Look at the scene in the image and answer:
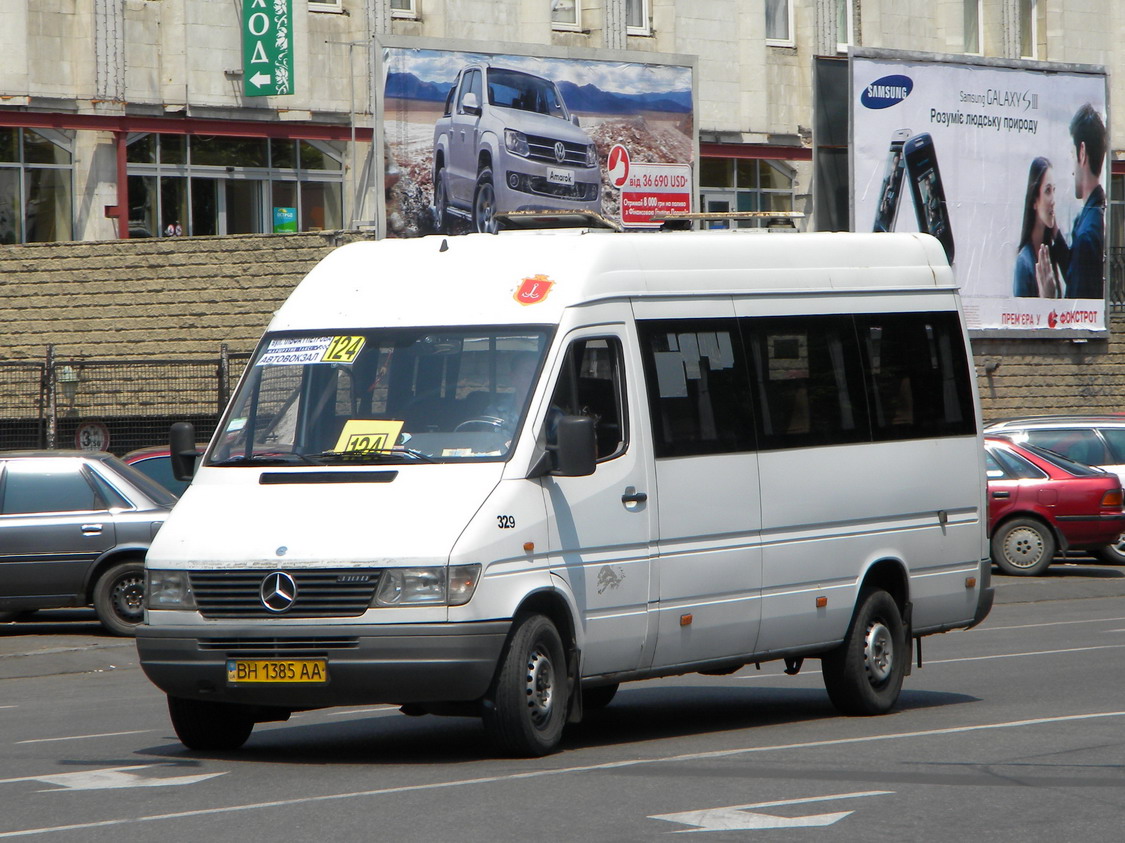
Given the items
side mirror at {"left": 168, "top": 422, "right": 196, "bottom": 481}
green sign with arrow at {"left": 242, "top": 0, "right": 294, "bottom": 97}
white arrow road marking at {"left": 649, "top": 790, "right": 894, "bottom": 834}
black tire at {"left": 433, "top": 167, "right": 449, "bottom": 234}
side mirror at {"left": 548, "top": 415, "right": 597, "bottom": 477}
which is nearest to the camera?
white arrow road marking at {"left": 649, "top": 790, "right": 894, "bottom": 834}

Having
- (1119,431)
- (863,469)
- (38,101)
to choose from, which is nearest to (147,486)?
(863,469)

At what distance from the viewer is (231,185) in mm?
32438

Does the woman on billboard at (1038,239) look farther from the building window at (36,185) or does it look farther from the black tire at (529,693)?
the black tire at (529,693)

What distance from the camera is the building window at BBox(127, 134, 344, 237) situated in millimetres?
31594

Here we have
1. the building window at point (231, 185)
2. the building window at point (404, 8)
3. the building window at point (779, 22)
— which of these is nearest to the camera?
the building window at point (231, 185)

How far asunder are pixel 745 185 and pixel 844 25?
13.0 feet

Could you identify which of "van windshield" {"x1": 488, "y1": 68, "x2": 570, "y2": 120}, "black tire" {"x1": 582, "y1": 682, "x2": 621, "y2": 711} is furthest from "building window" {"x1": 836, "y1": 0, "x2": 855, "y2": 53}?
"black tire" {"x1": 582, "y1": 682, "x2": 621, "y2": 711}

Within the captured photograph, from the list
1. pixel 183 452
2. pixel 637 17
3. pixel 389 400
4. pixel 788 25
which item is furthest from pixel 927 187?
pixel 389 400

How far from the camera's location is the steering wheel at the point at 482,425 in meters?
9.30

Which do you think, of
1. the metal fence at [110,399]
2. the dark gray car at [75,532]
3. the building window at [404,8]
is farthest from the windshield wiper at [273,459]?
the building window at [404,8]

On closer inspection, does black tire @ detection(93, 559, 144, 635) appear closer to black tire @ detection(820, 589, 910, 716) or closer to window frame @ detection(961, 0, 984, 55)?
black tire @ detection(820, 589, 910, 716)

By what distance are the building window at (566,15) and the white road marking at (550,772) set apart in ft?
85.7

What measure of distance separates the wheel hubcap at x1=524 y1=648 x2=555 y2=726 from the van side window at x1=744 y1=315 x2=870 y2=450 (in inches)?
80.6

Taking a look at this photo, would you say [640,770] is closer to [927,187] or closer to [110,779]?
[110,779]
